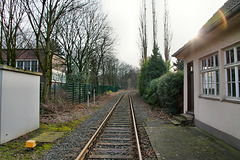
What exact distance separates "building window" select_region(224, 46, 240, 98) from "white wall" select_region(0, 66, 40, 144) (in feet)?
22.5

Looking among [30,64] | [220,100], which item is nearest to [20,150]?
[220,100]

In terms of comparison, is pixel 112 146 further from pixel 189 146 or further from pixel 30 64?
pixel 30 64

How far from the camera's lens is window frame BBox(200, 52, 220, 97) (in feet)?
19.0

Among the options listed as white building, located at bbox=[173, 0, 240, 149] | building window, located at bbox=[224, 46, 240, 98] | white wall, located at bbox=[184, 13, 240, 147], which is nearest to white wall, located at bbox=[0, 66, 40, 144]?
white building, located at bbox=[173, 0, 240, 149]

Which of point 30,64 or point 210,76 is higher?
point 30,64

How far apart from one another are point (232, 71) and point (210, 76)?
1328mm

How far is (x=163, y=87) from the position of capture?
10.5 meters

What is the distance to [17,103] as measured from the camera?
546cm

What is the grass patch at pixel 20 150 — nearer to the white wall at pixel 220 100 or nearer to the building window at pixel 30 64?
the white wall at pixel 220 100

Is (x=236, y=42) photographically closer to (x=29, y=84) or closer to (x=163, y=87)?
(x=163, y=87)

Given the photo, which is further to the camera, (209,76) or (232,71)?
(209,76)

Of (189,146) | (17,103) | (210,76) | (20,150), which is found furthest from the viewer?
(210,76)

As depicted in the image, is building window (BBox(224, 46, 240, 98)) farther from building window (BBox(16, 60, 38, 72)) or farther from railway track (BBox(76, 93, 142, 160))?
building window (BBox(16, 60, 38, 72))

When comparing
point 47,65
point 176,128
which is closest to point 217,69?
point 176,128
